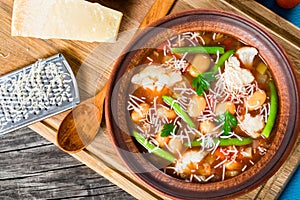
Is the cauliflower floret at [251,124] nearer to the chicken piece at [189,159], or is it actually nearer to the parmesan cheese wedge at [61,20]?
the chicken piece at [189,159]

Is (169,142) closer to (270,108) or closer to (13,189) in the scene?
(270,108)

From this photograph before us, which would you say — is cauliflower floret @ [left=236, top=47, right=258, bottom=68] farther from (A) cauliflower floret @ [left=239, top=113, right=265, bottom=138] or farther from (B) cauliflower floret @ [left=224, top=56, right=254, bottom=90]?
(A) cauliflower floret @ [left=239, top=113, right=265, bottom=138]

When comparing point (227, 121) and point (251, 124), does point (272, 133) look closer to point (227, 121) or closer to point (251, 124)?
point (251, 124)

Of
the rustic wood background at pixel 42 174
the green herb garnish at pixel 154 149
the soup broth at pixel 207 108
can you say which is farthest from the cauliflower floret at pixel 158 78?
the rustic wood background at pixel 42 174

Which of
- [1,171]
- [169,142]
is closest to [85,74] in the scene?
[169,142]

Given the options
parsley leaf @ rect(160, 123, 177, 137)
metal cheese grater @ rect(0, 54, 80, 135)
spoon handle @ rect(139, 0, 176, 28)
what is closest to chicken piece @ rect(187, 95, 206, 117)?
parsley leaf @ rect(160, 123, 177, 137)

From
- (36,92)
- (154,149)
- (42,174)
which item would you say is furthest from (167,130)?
(42,174)
